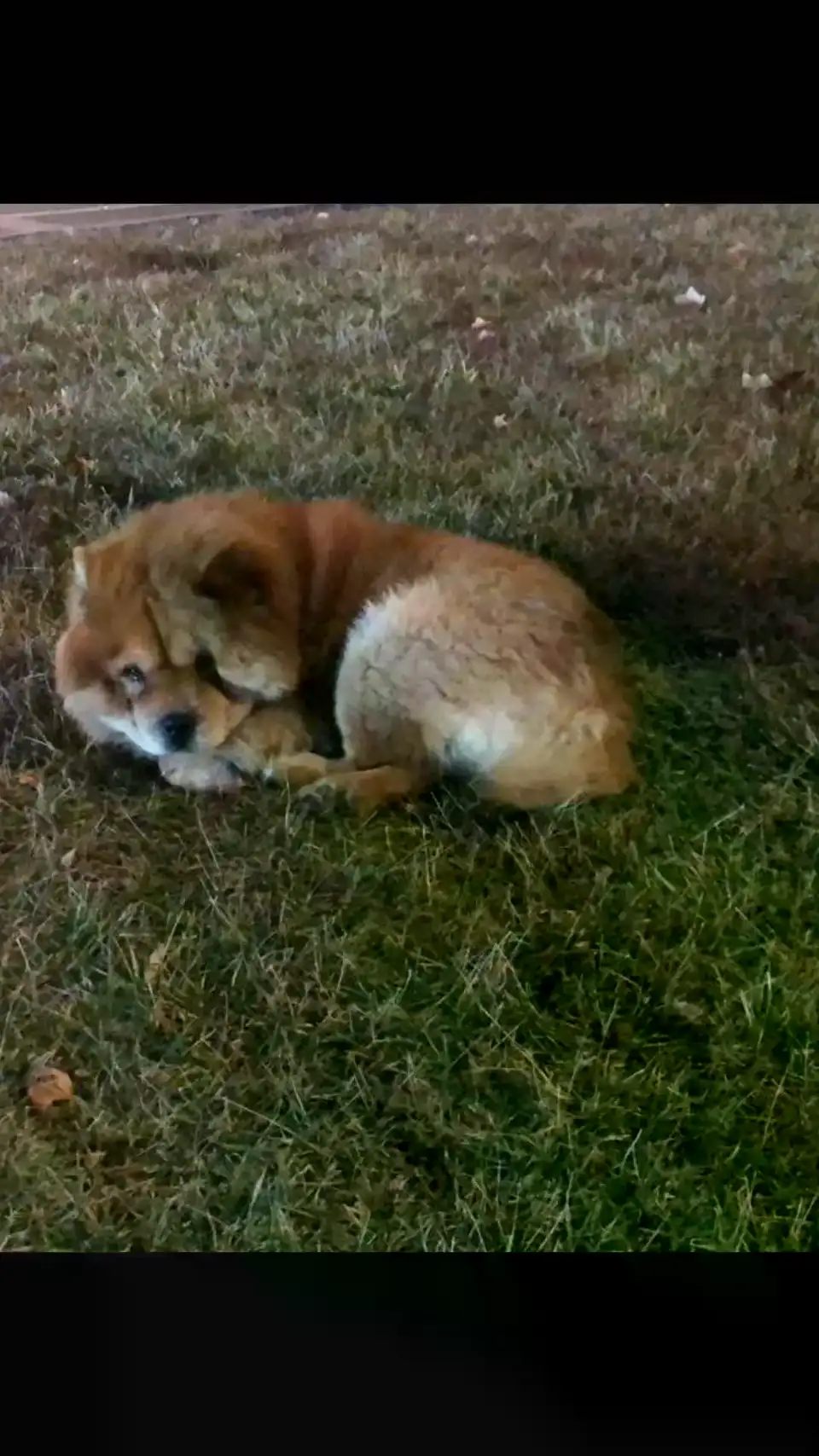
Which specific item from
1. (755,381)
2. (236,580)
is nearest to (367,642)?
(236,580)

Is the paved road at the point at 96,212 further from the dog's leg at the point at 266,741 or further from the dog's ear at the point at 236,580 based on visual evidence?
the dog's leg at the point at 266,741

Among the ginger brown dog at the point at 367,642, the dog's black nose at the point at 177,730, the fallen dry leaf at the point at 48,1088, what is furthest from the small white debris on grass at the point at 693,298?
the fallen dry leaf at the point at 48,1088

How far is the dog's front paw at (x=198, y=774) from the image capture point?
986 millimetres

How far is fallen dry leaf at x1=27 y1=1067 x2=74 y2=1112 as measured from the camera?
0.90 meters

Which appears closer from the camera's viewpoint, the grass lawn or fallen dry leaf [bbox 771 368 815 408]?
the grass lawn

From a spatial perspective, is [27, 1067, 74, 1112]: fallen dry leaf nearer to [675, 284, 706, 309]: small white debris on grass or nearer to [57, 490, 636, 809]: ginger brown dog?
[57, 490, 636, 809]: ginger brown dog

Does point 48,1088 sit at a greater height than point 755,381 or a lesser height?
lesser

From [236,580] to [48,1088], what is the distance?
43 cm

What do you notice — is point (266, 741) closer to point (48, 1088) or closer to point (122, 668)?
point (122, 668)

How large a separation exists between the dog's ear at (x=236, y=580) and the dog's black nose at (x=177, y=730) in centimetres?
10

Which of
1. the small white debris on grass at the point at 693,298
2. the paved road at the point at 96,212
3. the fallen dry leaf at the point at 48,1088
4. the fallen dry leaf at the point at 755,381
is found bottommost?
the fallen dry leaf at the point at 48,1088

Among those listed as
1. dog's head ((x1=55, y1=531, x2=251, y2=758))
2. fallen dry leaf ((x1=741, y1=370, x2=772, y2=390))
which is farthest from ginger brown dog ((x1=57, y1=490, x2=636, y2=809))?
fallen dry leaf ((x1=741, y1=370, x2=772, y2=390))

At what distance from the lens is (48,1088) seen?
0.90 m

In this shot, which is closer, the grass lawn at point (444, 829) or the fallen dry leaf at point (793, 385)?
the grass lawn at point (444, 829)
